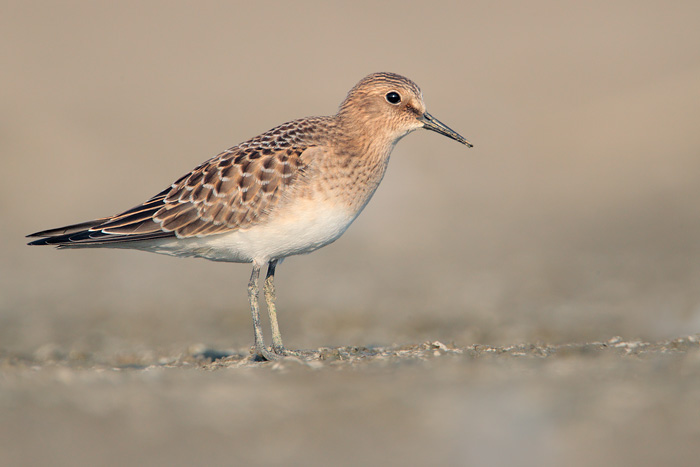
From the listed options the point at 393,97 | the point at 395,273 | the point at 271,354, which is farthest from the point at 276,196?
the point at 395,273

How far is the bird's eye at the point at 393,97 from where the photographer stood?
9.80 m

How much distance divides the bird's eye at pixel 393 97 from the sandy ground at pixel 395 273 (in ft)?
8.65

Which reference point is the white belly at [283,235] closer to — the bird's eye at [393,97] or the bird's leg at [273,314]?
the bird's leg at [273,314]

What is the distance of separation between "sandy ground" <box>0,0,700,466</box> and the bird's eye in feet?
8.65

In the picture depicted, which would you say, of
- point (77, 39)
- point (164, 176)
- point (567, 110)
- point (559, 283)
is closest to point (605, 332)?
point (559, 283)

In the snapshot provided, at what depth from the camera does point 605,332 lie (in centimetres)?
1166

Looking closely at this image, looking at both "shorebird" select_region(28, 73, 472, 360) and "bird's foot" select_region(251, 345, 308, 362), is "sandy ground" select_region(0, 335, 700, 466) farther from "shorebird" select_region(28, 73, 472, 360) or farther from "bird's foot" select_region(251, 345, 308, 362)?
"shorebird" select_region(28, 73, 472, 360)

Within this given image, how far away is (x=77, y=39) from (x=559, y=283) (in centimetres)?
2741

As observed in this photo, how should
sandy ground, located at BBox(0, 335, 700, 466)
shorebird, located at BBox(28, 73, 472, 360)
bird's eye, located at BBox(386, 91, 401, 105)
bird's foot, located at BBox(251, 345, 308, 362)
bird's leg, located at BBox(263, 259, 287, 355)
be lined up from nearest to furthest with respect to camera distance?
sandy ground, located at BBox(0, 335, 700, 466)
bird's foot, located at BBox(251, 345, 308, 362)
shorebird, located at BBox(28, 73, 472, 360)
bird's leg, located at BBox(263, 259, 287, 355)
bird's eye, located at BBox(386, 91, 401, 105)

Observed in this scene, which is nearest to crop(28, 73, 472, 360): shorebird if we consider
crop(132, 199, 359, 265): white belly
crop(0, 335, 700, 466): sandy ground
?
crop(132, 199, 359, 265): white belly

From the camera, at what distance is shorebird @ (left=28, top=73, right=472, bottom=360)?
894 cm

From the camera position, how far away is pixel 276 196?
8.97 meters

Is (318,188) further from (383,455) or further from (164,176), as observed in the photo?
(164,176)

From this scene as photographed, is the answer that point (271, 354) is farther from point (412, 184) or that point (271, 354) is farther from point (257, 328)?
point (412, 184)
